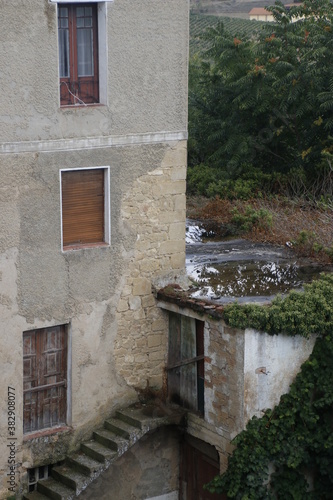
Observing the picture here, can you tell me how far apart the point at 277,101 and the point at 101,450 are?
39.8 feet

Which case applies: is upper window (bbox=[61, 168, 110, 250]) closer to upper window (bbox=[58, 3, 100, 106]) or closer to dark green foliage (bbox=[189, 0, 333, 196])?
upper window (bbox=[58, 3, 100, 106])

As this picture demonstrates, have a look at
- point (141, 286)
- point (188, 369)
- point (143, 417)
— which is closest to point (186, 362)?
point (188, 369)

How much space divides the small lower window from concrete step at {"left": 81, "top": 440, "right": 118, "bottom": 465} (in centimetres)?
150

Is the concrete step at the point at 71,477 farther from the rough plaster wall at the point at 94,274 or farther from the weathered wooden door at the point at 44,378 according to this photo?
the weathered wooden door at the point at 44,378

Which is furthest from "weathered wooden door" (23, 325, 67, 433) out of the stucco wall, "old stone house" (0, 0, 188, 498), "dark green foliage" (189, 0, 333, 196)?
"dark green foliage" (189, 0, 333, 196)

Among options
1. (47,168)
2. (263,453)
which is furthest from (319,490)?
(47,168)

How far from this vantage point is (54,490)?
1248 centimetres

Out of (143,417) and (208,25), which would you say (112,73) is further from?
(208,25)

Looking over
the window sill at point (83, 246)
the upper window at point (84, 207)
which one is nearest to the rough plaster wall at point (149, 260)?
the upper window at point (84, 207)

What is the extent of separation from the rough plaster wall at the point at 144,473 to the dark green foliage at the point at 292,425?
5.11 ft

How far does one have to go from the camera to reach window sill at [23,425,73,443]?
12.6 m

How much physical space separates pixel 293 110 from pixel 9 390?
40.7 ft

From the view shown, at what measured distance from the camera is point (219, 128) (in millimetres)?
23188

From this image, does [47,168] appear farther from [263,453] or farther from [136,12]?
[263,453]
